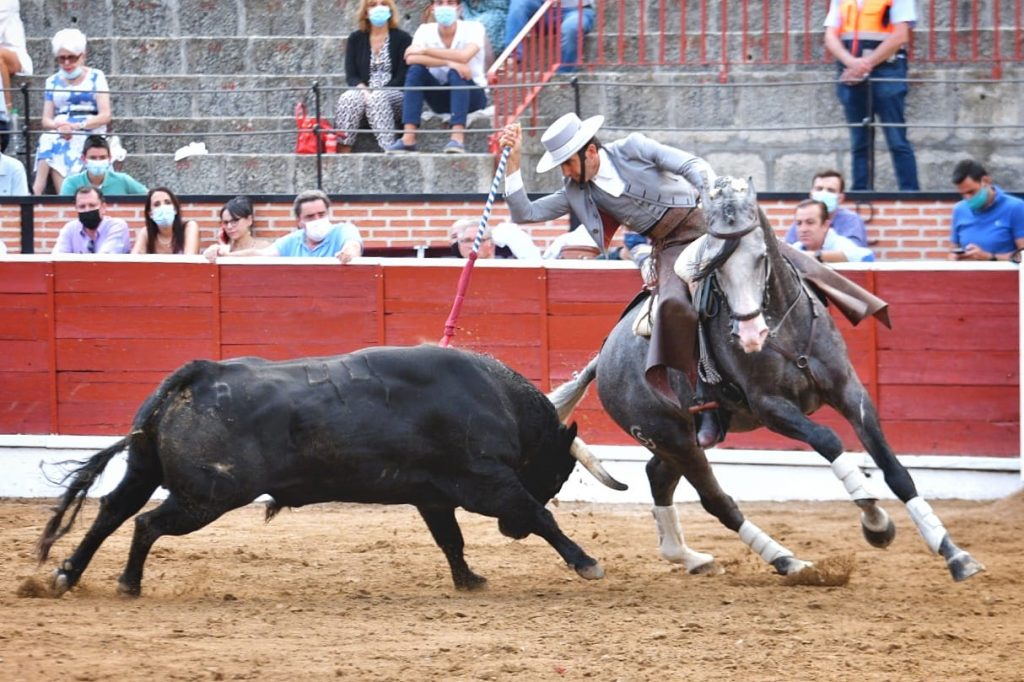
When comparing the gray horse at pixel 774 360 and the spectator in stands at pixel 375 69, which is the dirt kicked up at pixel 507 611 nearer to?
the gray horse at pixel 774 360

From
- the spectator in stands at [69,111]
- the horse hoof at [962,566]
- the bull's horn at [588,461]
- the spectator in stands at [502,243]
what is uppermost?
the spectator in stands at [69,111]

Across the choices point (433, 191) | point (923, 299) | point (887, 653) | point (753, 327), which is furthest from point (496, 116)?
point (887, 653)

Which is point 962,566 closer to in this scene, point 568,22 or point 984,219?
point 984,219

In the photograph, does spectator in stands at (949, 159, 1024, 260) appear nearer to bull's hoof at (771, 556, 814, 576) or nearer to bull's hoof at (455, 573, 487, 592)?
bull's hoof at (771, 556, 814, 576)

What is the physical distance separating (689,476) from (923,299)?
2721 millimetres

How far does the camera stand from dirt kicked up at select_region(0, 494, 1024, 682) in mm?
5410

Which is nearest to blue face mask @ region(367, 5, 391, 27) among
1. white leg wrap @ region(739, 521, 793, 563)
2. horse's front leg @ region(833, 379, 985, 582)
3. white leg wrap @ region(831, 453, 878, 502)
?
white leg wrap @ region(739, 521, 793, 563)

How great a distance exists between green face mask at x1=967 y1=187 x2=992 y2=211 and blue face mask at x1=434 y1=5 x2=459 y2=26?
400 centimetres

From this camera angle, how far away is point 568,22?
1232 cm

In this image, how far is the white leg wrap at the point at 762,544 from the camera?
7.26 m

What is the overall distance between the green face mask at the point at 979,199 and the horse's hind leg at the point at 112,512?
5175 millimetres

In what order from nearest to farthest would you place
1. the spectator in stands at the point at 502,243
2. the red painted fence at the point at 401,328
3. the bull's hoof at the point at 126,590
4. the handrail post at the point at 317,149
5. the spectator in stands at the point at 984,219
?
the bull's hoof at the point at 126,590 < the red painted fence at the point at 401,328 < the spectator in stands at the point at 984,219 < the spectator in stands at the point at 502,243 < the handrail post at the point at 317,149

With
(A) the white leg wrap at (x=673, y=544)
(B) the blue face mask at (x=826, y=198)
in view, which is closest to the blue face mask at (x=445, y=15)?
(B) the blue face mask at (x=826, y=198)

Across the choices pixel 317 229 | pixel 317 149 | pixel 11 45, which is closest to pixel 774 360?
pixel 317 229
